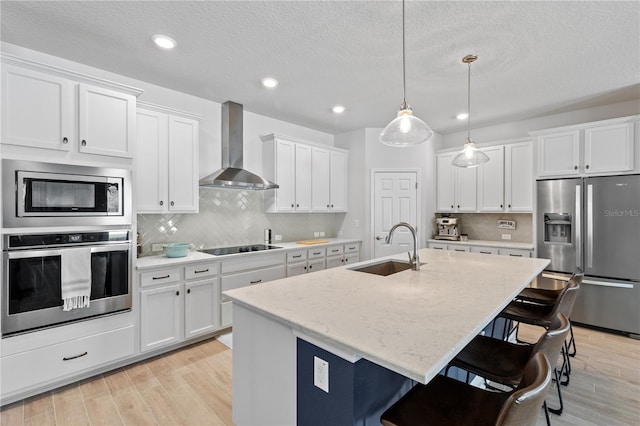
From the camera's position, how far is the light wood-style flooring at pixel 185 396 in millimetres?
2037

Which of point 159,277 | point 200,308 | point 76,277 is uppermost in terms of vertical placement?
point 76,277

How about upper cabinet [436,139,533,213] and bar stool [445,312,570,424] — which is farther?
upper cabinet [436,139,533,213]

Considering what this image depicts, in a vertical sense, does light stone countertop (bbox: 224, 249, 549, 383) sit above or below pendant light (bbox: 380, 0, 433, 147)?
below

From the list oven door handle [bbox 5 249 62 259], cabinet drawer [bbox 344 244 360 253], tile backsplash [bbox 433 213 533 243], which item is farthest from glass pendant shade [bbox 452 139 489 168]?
oven door handle [bbox 5 249 62 259]

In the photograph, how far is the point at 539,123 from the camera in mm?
4410

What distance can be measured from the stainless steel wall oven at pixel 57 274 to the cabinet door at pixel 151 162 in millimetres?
497

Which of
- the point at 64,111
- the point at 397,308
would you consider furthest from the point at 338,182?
the point at 397,308

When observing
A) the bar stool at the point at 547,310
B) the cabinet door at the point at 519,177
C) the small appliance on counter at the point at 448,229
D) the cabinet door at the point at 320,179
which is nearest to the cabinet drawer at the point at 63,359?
the cabinet door at the point at 320,179

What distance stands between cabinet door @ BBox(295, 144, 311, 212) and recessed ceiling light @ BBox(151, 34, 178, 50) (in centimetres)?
219

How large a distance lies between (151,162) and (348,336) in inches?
109

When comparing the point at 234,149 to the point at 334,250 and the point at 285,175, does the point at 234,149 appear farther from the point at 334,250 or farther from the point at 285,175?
the point at 334,250

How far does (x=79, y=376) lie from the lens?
2432 millimetres

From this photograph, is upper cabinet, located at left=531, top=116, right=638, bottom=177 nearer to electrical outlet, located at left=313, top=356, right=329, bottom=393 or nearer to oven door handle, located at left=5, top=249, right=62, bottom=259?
electrical outlet, located at left=313, top=356, right=329, bottom=393

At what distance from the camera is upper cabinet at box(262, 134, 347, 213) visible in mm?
4223
